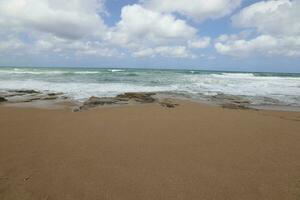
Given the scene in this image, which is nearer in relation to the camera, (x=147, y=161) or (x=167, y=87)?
(x=147, y=161)

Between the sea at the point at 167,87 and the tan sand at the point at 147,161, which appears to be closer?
the tan sand at the point at 147,161

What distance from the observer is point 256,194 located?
229 cm

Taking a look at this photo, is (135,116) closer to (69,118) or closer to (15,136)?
(69,118)

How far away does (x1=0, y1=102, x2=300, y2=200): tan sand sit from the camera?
7.57ft

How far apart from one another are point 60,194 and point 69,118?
3.28 metres

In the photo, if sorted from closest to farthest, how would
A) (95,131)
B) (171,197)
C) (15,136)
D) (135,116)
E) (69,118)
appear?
(171,197), (15,136), (95,131), (69,118), (135,116)

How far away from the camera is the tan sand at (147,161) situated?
7.57ft

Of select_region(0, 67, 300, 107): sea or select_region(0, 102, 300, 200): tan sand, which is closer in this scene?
select_region(0, 102, 300, 200): tan sand

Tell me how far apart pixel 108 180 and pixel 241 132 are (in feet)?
9.96

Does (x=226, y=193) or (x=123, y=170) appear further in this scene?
(x=123, y=170)

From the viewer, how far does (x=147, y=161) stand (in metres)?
2.97

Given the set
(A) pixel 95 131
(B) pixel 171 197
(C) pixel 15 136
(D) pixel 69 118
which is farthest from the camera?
(D) pixel 69 118

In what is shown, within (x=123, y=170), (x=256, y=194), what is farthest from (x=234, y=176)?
(x=123, y=170)

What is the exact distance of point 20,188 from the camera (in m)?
2.29
